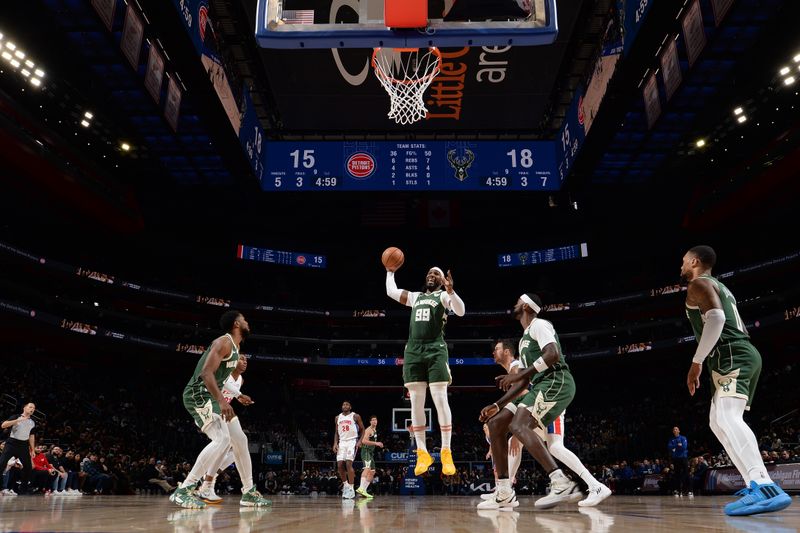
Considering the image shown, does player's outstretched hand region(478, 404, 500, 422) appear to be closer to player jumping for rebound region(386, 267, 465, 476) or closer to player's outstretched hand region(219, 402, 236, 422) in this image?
player jumping for rebound region(386, 267, 465, 476)

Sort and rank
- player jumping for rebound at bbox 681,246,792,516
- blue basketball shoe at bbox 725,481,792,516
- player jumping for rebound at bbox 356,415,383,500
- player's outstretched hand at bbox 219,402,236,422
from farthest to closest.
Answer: player jumping for rebound at bbox 356,415,383,500, player's outstretched hand at bbox 219,402,236,422, player jumping for rebound at bbox 681,246,792,516, blue basketball shoe at bbox 725,481,792,516

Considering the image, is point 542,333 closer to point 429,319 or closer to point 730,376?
point 429,319

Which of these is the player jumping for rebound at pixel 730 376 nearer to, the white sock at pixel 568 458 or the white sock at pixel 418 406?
the white sock at pixel 568 458

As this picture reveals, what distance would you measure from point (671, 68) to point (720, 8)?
210 cm

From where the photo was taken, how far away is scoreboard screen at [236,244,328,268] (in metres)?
30.4

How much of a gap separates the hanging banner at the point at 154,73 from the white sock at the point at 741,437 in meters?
12.0

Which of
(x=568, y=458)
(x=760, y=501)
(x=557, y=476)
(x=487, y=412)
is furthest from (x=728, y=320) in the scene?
(x=568, y=458)

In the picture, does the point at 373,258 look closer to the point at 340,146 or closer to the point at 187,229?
the point at 187,229

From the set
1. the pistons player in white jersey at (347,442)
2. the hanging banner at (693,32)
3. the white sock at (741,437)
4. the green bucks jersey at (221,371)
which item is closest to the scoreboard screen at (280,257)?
the pistons player in white jersey at (347,442)

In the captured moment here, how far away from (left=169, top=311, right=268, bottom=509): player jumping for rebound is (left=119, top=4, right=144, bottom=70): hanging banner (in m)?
7.66

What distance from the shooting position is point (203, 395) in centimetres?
614

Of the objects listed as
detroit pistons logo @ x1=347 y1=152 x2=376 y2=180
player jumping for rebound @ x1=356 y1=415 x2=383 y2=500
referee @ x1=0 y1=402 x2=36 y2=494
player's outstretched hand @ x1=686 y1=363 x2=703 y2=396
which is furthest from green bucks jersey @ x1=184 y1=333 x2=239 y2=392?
detroit pistons logo @ x1=347 y1=152 x2=376 y2=180

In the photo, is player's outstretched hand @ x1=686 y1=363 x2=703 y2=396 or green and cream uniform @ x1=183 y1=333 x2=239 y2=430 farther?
green and cream uniform @ x1=183 y1=333 x2=239 y2=430

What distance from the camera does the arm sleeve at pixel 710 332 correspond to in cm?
469
